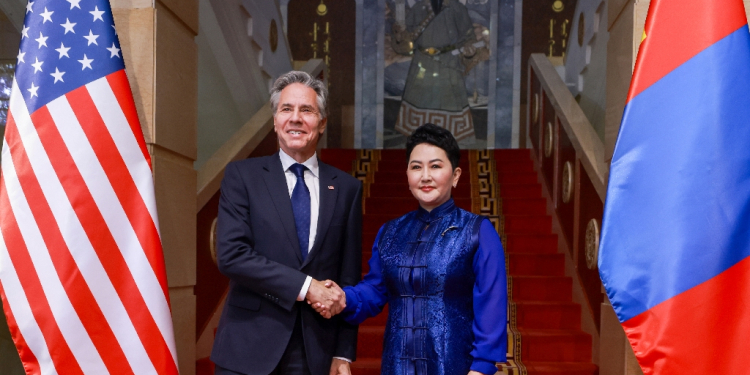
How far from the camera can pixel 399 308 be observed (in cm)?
232

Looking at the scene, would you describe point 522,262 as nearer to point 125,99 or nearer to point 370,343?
point 370,343

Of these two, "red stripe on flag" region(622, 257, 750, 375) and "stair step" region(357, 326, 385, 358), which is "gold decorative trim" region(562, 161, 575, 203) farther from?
"red stripe on flag" region(622, 257, 750, 375)

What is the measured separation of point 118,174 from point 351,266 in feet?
3.04

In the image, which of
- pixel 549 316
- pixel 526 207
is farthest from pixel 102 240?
pixel 526 207

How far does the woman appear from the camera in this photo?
2.21 meters

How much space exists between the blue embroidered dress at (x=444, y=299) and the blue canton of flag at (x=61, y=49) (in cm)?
127

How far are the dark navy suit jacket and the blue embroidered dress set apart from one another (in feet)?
0.40

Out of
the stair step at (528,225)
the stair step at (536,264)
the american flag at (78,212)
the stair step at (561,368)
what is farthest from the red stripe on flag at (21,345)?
the stair step at (528,225)

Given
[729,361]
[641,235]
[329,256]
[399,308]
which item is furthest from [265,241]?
[729,361]

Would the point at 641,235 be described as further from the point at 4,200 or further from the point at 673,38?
the point at 4,200

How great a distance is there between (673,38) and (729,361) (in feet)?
3.63

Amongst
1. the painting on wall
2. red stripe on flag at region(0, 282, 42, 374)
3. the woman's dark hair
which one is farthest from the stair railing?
the painting on wall

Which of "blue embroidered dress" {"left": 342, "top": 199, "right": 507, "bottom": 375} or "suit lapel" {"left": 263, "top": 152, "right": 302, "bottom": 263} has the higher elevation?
"suit lapel" {"left": 263, "top": 152, "right": 302, "bottom": 263}

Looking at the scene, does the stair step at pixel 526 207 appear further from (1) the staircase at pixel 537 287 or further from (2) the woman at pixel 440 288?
(2) the woman at pixel 440 288
